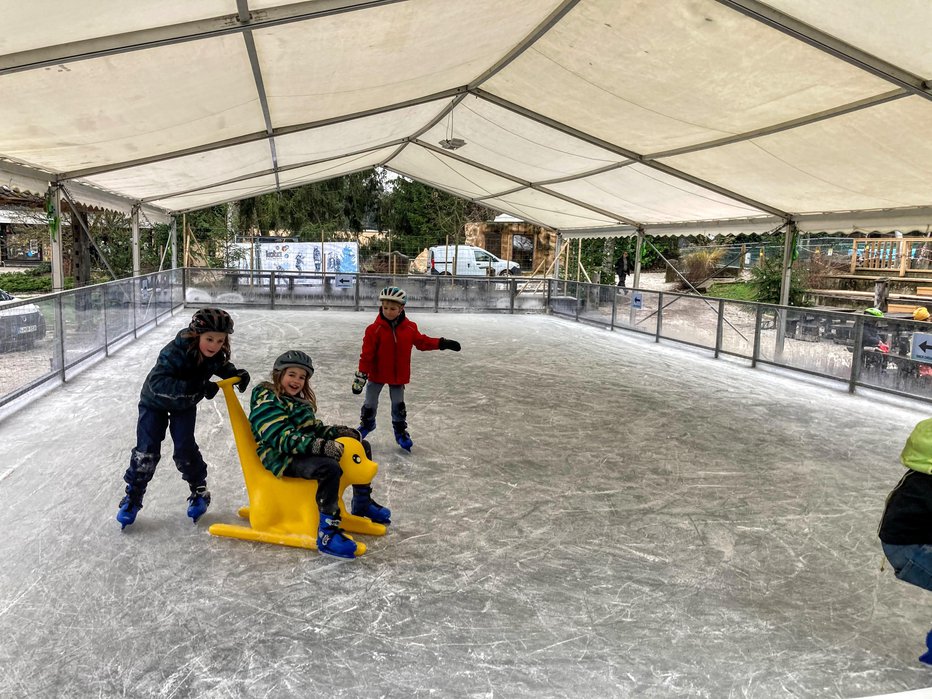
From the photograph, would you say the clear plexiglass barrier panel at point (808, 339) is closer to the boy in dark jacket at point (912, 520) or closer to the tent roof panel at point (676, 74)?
the tent roof panel at point (676, 74)

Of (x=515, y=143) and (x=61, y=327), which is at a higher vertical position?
(x=515, y=143)

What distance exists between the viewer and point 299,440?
10.5 feet

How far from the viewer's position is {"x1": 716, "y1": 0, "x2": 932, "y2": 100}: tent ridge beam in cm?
479

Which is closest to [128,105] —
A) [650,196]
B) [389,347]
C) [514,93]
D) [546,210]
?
[389,347]

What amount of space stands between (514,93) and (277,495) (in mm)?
6438

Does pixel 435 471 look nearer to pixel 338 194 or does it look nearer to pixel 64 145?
pixel 64 145

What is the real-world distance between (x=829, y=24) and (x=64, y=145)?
262 inches

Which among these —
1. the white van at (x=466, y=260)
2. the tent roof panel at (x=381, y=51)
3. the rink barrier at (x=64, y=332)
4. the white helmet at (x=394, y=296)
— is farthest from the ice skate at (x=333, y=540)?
the white van at (x=466, y=260)

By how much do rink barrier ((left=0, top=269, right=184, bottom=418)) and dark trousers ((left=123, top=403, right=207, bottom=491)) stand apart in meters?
2.95

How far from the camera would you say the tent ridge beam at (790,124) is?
547 centimetres

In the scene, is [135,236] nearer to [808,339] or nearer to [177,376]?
[177,376]

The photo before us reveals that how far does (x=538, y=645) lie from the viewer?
107 inches

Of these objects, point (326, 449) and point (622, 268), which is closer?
point (326, 449)

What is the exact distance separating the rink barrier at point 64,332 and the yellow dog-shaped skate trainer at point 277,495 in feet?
11.2
